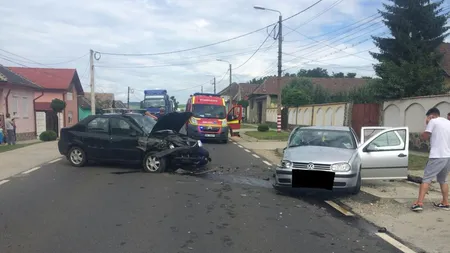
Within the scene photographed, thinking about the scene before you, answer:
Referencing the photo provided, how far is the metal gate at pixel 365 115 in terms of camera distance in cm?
1980

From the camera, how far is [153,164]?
10.3 m

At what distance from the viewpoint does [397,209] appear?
22.3 ft

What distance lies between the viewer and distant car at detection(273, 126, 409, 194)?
726cm

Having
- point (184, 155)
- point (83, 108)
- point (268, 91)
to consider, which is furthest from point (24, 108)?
point (268, 91)

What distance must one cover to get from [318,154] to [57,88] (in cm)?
3303

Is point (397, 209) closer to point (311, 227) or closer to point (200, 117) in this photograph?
point (311, 227)

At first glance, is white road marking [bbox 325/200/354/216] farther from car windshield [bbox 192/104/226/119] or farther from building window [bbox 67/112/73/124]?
building window [bbox 67/112/73/124]

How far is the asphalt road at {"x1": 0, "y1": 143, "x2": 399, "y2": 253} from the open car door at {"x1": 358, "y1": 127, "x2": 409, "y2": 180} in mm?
1795

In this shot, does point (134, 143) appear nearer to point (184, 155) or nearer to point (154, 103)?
point (184, 155)

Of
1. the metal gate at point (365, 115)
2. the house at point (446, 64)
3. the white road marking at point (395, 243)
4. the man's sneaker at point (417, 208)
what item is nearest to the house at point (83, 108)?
the metal gate at point (365, 115)

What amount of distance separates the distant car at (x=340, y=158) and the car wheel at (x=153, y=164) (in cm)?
348

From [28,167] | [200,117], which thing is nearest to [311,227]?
[28,167]

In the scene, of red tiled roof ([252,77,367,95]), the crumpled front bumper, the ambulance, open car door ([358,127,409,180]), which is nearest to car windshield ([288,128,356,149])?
open car door ([358,127,409,180])

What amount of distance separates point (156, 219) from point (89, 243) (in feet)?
4.20
